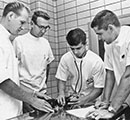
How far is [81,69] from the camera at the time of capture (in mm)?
1379

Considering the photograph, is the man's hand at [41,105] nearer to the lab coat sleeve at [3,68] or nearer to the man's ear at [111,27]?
the lab coat sleeve at [3,68]

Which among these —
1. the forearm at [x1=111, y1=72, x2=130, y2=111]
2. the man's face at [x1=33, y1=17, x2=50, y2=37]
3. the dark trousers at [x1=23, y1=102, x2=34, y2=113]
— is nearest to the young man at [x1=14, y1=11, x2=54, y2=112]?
the man's face at [x1=33, y1=17, x2=50, y2=37]

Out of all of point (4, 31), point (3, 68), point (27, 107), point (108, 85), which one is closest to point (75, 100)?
point (108, 85)

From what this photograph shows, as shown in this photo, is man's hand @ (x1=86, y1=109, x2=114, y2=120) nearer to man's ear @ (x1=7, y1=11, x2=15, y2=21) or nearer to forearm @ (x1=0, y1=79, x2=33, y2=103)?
forearm @ (x1=0, y1=79, x2=33, y2=103)

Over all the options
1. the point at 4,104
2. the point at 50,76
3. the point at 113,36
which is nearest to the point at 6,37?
the point at 4,104

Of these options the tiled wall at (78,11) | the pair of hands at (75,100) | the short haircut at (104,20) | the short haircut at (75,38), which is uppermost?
the tiled wall at (78,11)

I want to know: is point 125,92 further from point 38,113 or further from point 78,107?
point 38,113

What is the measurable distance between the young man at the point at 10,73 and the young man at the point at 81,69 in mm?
420

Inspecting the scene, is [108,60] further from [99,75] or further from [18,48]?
[18,48]

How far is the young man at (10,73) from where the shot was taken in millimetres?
883

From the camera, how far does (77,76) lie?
1396 mm

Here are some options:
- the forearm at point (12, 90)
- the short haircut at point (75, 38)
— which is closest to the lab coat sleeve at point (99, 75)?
the short haircut at point (75, 38)

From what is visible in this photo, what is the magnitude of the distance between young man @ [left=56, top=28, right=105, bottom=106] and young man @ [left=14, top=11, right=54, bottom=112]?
7.5 inches

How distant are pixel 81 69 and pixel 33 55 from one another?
45cm
